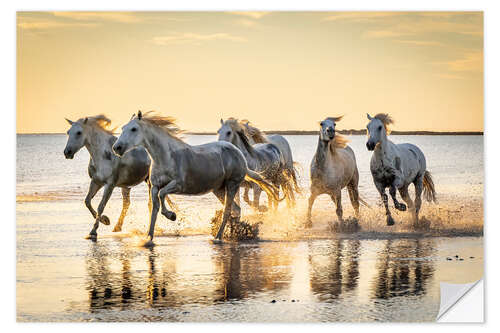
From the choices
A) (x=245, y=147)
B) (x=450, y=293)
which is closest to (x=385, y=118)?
(x=245, y=147)

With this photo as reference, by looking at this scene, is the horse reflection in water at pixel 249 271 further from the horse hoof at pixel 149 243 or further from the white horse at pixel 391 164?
the white horse at pixel 391 164

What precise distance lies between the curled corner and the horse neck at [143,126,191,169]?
150 inches

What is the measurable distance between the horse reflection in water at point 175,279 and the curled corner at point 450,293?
1.59 m

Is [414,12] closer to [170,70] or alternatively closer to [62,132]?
[170,70]

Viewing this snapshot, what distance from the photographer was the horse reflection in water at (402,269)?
9.32 metres

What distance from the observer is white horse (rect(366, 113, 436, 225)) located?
1327cm

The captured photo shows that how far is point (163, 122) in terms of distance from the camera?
11.6m

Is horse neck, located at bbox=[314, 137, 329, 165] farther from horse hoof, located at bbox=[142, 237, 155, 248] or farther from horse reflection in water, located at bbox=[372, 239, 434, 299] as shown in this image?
horse hoof, located at bbox=[142, 237, 155, 248]

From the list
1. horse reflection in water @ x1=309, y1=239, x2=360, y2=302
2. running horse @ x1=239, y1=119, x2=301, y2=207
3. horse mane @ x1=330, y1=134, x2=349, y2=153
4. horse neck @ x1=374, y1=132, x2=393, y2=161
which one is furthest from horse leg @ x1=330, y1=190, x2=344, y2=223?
horse reflection in water @ x1=309, y1=239, x2=360, y2=302

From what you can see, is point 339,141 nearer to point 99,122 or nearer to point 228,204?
point 228,204

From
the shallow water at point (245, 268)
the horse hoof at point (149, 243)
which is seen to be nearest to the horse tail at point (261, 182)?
the shallow water at point (245, 268)

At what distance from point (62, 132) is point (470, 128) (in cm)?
558

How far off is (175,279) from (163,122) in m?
2.54
